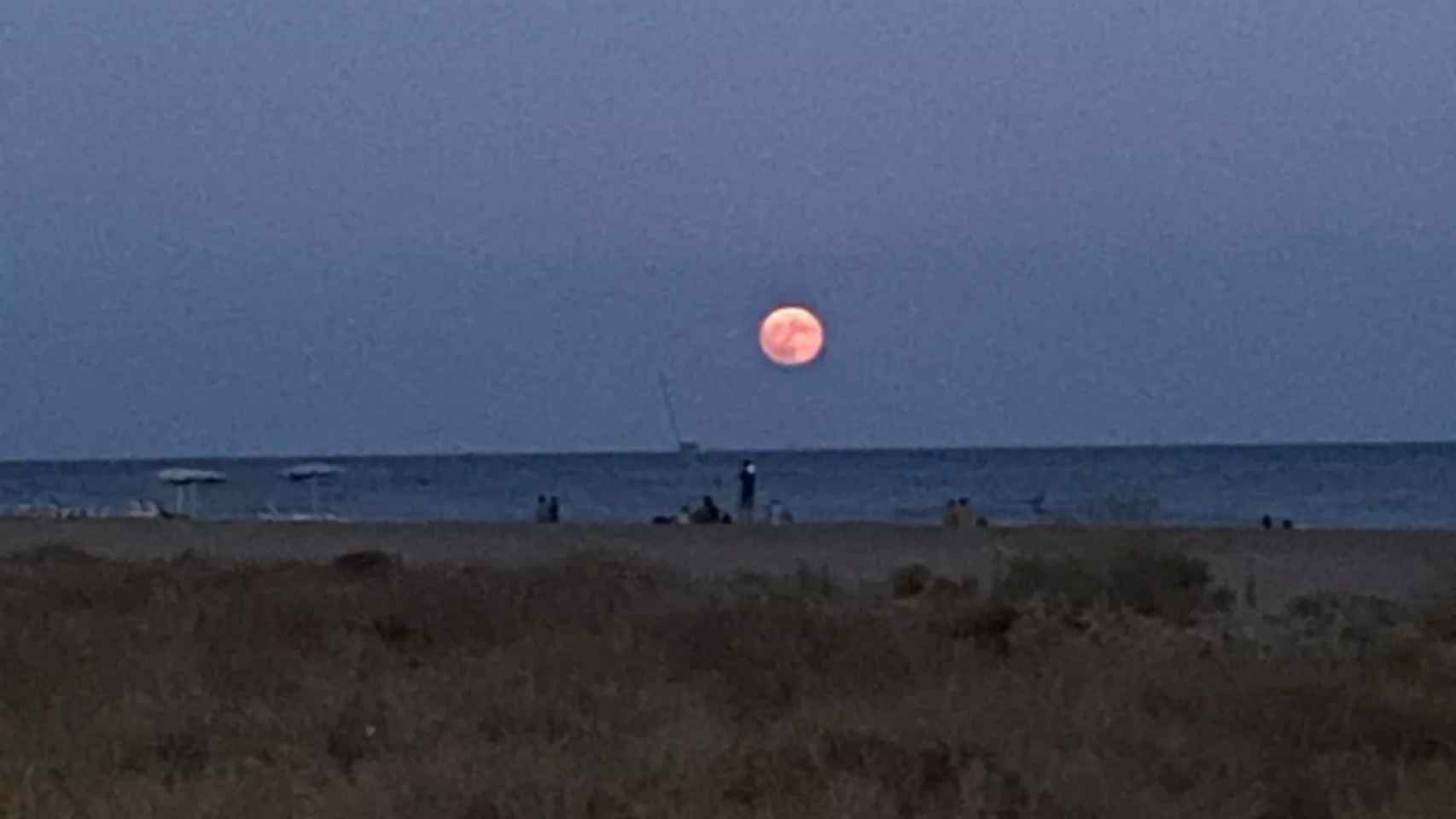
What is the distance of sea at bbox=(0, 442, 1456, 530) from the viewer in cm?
7362

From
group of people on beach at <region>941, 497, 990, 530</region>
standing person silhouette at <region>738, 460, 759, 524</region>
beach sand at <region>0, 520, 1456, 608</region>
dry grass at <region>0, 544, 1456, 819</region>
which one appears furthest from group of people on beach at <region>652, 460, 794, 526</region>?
dry grass at <region>0, 544, 1456, 819</region>

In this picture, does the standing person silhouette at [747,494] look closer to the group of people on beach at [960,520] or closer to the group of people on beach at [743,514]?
the group of people on beach at [743,514]

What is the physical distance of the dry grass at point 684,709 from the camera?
1059 cm

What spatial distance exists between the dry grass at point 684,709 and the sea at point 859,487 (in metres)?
22.7

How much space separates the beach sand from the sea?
416 centimetres

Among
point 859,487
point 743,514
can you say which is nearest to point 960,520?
point 743,514

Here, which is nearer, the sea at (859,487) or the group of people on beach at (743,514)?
the group of people on beach at (743,514)

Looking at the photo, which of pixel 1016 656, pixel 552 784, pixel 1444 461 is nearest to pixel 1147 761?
pixel 552 784

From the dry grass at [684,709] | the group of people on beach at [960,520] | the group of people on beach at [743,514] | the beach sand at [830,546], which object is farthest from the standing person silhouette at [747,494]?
the dry grass at [684,709]

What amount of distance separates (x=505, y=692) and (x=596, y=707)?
0.70 meters

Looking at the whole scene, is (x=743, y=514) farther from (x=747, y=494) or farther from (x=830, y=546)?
(x=830, y=546)

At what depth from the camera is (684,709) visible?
1311 cm

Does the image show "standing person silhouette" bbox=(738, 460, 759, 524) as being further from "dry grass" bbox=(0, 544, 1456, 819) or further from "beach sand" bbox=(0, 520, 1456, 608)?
"dry grass" bbox=(0, 544, 1456, 819)

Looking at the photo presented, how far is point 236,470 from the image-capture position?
407 ft
